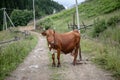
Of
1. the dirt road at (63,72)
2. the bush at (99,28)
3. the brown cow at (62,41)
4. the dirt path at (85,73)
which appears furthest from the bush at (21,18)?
the dirt path at (85,73)

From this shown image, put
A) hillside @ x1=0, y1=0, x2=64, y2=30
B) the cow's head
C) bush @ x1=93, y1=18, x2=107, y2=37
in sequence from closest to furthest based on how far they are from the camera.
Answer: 1. the cow's head
2. bush @ x1=93, y1=18, x2=107, y2=37
3. hillside @ x1=0, y1=0, x2=64, y2=30

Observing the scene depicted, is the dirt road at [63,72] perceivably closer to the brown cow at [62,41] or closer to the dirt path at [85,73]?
the dirt path at [85,73]

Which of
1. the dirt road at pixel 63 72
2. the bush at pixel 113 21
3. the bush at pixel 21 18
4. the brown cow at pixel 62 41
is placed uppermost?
the bush at pixel 21 18

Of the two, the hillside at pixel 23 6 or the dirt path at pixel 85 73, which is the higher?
the hillside at pixel 23 6

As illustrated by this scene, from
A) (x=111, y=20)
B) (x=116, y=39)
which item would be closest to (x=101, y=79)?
(x=116, y=39)

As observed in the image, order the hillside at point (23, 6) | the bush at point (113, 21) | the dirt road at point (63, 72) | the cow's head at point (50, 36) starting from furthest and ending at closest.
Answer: the hillside at point (23, 6), the bush at point (113, 21), the cow's head at point (50, 36), the dirt road at point (63, 72)

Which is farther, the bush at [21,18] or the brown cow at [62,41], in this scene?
the bush at [21,18]

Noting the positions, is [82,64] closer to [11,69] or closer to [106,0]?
[11,69]

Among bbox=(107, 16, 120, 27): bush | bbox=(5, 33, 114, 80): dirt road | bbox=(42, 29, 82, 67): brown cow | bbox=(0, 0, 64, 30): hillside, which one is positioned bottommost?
bbox=(5, 33, 114, 80): dirt road

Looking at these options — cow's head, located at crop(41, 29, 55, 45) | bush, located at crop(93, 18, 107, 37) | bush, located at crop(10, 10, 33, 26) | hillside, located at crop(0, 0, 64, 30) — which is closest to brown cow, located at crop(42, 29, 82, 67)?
cow's head, located at crop(41, 29, 55, 45)

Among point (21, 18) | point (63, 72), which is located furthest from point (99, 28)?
point (21, 18)

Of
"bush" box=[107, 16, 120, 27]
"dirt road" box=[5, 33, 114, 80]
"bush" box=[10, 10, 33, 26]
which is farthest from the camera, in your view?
"bush" box=[10, 10, 33, 26]

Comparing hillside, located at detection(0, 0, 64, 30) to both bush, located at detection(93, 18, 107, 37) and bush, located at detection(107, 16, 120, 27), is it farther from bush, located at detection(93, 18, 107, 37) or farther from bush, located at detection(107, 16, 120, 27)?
bush, located at detection(93, 18, 107, 37)

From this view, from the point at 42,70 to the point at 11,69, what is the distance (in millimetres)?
1302
